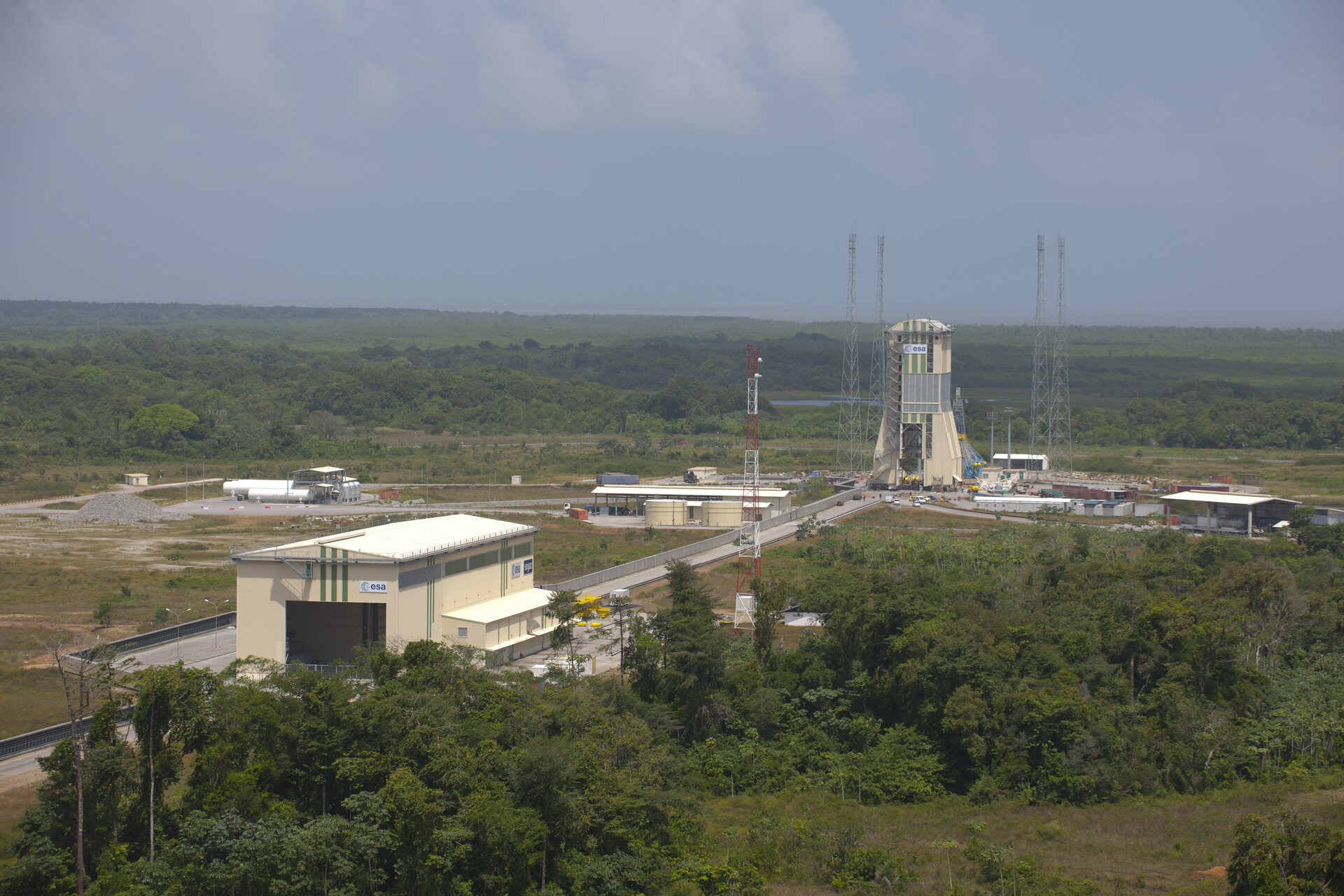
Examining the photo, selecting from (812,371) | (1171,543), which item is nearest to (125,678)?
(1171,543)

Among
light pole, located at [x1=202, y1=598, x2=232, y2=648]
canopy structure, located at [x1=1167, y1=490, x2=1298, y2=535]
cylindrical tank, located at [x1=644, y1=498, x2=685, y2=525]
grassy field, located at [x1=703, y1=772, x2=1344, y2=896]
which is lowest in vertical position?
grassy field, located at [x1=703, y1=772, x2=1344, y2=896]

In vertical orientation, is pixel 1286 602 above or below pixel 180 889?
above

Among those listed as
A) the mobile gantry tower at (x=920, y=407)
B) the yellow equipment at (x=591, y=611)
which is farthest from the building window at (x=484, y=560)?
the mobile gantry tower at (x=920, y=407)

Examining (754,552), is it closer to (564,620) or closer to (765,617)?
(765,617)

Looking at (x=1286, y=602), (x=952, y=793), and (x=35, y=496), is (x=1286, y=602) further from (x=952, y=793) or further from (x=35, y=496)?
(x=35, y=496)

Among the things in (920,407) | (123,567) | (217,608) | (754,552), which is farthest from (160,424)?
(754,552)

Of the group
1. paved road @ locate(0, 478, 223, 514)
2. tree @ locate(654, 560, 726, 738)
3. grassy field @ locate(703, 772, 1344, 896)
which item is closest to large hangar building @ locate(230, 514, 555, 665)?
tree @ locate(654, 560, 726, 738)

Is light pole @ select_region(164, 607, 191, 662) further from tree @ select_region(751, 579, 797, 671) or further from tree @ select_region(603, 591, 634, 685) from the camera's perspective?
tree @ select_region(751, 579, 797, 671)

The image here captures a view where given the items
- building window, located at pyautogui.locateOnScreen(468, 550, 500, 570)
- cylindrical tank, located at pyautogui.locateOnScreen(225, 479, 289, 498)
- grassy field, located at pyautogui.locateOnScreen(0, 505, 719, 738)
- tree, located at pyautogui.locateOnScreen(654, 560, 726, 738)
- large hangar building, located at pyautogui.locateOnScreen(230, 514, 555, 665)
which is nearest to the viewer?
tree, located at pyautogui.locateOnScreen(654, 560, 726, 738)
